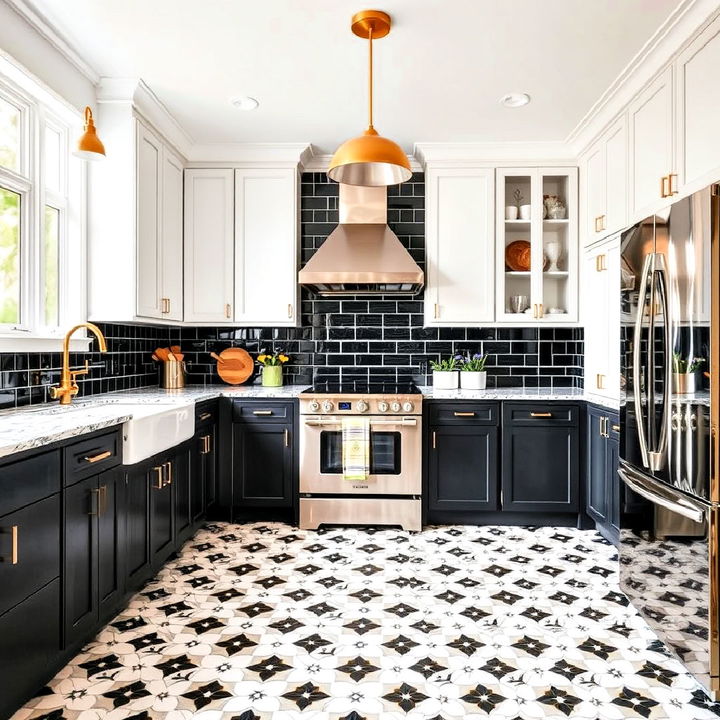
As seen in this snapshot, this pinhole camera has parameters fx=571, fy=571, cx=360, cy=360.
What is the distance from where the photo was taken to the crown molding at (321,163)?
4316mm

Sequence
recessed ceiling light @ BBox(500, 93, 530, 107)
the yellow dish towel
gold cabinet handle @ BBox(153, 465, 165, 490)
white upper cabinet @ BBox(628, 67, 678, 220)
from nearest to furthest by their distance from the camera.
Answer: white upper cabinet @ BBox(628, 67, 678, 220) → gold cabinet handle @ BBox(153, 465, 165, 490) → recessed ceiling light @ BBox(500, 93, 530, 107) → the yellow dish towel

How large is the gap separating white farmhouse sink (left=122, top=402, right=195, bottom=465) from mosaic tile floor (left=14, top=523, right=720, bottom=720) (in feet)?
2.28

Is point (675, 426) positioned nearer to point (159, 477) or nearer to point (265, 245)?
point (159, 477)

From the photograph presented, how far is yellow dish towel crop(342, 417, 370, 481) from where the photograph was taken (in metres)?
3.68

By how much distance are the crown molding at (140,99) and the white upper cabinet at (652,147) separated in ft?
8.81

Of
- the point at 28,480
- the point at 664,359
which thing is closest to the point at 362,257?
the point at 664,359

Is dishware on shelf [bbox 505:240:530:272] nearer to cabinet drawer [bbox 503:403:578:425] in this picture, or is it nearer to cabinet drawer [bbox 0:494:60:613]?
cabinet drawer [bbox 503:403:578:425]

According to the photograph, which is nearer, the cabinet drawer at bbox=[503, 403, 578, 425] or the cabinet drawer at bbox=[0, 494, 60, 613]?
the cabinet drawer at bbox=[0, 494, 60, 613]

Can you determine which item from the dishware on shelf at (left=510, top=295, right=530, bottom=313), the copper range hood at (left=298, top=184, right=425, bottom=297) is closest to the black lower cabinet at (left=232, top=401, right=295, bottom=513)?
the copper range hood at (left=298, top=184, right=425, bottom=297)

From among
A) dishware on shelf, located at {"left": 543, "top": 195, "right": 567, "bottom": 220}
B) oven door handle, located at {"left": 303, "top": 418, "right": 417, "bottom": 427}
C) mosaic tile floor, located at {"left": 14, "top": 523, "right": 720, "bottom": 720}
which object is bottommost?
mosaic tile floor, located at {"left": 14, "top": 523, "right": 720, "bottom": 720}

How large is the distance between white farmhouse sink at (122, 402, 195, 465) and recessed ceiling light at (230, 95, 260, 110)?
71.0 inches

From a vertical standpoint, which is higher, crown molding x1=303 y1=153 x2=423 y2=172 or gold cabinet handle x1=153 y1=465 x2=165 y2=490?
crown molding x1=303 y1=153 x2=423 y2=172

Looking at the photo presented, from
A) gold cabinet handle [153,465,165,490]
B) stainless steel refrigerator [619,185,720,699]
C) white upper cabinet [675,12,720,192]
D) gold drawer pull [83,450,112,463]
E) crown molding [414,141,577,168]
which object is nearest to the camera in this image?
stainless steel refrigerator [619,185,720,699]

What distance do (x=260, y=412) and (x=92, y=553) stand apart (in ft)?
5.52
